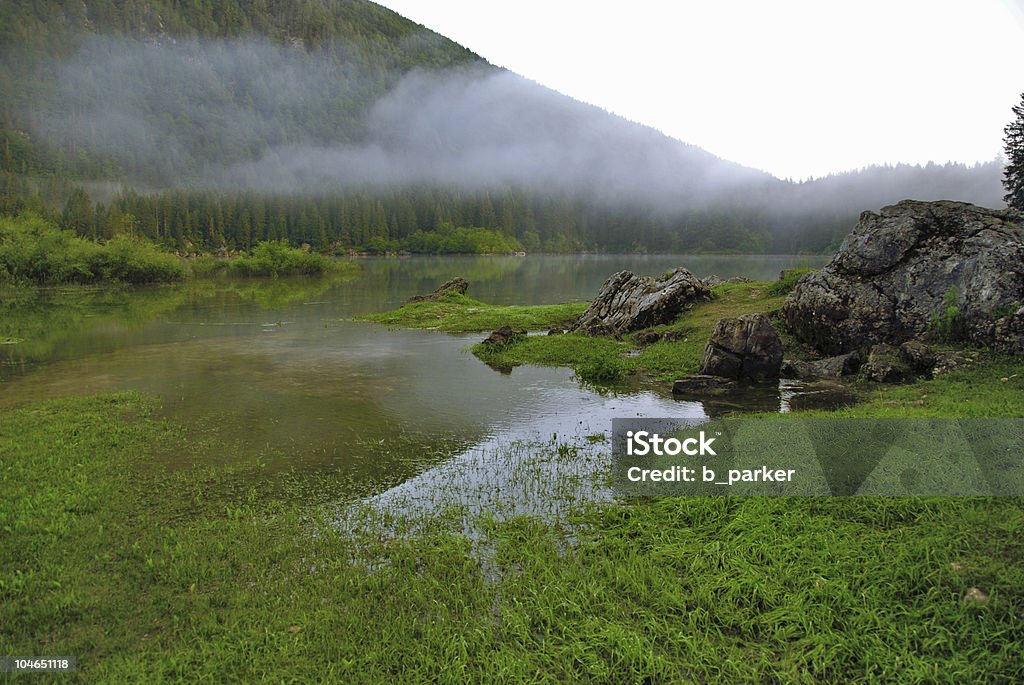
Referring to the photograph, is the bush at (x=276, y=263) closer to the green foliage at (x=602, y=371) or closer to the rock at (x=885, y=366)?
the green foliage at (x=602, y=371)

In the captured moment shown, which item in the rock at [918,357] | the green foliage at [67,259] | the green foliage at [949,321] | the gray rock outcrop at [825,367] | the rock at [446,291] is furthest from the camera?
the green foliage at [67,259]

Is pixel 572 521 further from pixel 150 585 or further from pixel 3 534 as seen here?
pixel 3 534

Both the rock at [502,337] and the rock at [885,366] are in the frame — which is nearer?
the rock at [885,366]

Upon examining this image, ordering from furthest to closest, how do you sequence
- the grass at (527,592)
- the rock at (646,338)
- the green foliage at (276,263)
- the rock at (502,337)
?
the green foliage at (276,263) → the rock at (502,337) → the rock at (646,338) → the grass at (527,592)

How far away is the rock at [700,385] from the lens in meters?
18.0

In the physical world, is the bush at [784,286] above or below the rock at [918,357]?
above

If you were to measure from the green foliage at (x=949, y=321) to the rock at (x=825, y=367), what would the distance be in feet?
7.31

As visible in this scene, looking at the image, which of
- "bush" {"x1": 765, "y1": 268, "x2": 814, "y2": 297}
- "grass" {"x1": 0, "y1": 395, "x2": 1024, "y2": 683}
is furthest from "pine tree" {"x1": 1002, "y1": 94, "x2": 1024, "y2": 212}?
"grass" {"x1": 0, "y1": 395, "x2": 1024, "y2": 683}

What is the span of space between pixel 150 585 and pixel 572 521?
5.64 m

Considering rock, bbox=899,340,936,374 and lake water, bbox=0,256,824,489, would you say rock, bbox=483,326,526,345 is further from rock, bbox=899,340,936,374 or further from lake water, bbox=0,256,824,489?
rock, bbox=899,340,936,374

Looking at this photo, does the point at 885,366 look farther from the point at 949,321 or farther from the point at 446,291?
the point at 446,291

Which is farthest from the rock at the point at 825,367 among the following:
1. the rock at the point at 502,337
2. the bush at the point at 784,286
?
the rock at the point at 502,337

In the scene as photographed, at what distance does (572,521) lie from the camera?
938 centimetres

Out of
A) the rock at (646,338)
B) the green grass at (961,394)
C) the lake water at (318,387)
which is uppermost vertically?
the green grass at (961,394)
